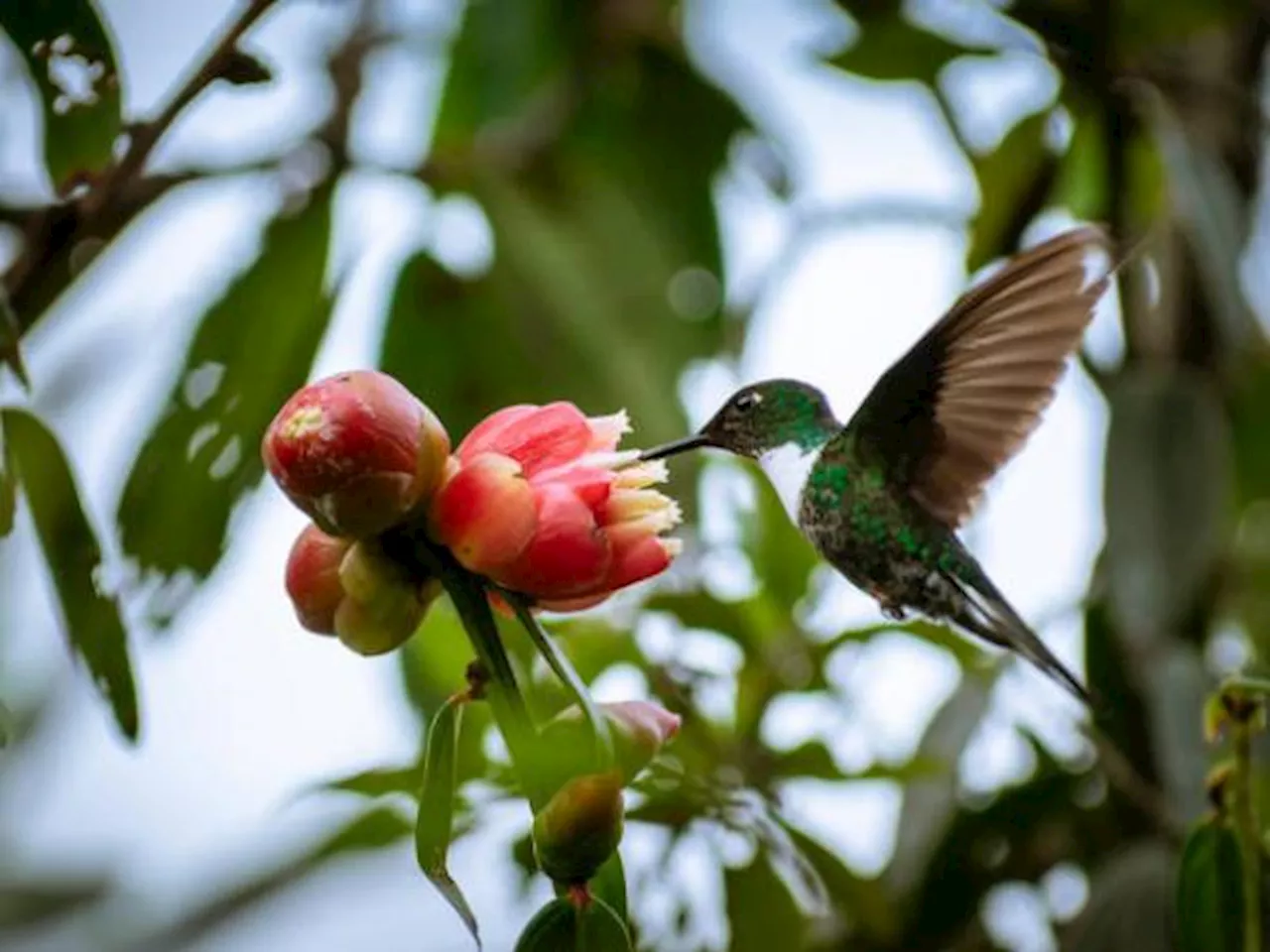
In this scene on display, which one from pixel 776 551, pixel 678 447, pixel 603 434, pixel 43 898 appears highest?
pixel 603 434

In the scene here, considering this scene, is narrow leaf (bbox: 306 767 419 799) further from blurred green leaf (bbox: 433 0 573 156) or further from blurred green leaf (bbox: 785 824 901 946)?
blurred green leaf (bbox: 433 0 573 156)

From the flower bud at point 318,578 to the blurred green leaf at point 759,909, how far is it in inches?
19.3

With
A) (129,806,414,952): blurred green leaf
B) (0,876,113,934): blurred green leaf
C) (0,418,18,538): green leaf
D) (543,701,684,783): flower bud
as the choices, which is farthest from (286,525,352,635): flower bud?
(0,876,113,934): blurred green leaf

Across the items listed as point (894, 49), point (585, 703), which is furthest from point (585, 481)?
point (894, 49)

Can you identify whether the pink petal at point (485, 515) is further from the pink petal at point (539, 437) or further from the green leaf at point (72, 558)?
the green leaf at point (72, 558)

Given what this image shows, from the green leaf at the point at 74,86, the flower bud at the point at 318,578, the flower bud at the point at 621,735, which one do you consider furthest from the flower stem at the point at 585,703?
the green leaf at the point at 74,86

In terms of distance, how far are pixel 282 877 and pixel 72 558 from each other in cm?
59

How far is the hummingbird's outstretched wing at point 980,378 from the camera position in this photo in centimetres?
115

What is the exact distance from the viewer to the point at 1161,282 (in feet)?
6.55

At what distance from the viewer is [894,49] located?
2.09 metres

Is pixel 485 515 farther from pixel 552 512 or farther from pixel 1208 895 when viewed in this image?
pixel 1208 895

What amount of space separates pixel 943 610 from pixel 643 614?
0.43m

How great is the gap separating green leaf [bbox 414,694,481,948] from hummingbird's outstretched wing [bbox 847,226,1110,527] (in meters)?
0.36

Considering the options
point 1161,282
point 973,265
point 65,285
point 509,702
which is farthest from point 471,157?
point 509,702
